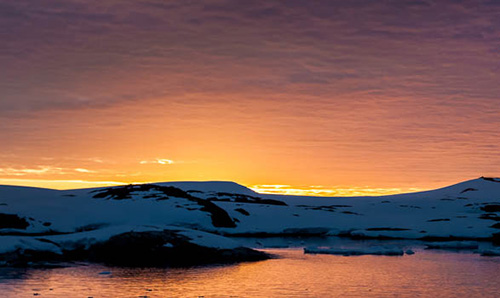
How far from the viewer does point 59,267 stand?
28.1m

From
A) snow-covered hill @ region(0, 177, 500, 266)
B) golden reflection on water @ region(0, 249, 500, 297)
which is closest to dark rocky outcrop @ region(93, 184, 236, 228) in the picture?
snow-covered hill @ region(0, 177, 500, 266)

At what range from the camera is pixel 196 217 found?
2169 inches

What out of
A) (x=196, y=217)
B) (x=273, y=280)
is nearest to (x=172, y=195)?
(x=196, y=217)

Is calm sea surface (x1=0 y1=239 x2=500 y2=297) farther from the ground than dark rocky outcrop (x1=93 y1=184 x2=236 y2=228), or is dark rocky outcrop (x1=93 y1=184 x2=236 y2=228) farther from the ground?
dark rocky outcrop (x1=93 y1=184 x2=236 y2=228)

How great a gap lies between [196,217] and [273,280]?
101 ft

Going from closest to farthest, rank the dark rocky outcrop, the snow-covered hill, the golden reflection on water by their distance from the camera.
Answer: the golden reflection on water
the snow-covered hill
the dark rocky outcrop

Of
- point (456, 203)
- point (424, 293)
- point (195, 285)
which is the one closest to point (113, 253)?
point (195, 285)

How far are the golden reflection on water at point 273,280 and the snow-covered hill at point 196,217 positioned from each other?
537cm

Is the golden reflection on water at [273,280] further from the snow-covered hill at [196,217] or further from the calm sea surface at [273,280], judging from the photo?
the snow-covered hill at [196,217]

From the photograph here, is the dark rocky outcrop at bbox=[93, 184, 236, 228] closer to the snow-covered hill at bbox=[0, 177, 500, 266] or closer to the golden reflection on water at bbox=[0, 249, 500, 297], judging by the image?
the snow-covered hill at bbox=[0, 177, 500, 266]

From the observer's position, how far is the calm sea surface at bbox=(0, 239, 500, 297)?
21797 mm

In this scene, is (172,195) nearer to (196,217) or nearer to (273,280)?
(196,217)

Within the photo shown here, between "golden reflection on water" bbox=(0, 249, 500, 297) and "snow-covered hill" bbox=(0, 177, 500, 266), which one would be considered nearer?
"golden reflection on water" bbox=(0, 249, 500, 297)

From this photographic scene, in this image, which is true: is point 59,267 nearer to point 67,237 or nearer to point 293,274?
point 67,237
